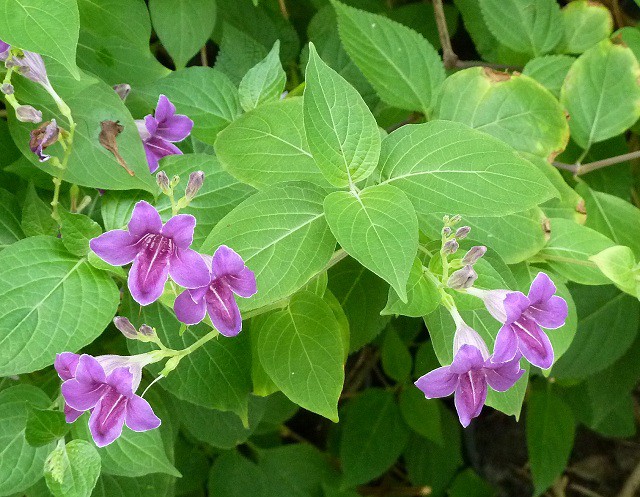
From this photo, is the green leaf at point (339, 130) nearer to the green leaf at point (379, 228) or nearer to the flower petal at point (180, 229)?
the green leaf at point (379, 228)

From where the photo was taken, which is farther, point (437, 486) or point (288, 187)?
point (437, 486)

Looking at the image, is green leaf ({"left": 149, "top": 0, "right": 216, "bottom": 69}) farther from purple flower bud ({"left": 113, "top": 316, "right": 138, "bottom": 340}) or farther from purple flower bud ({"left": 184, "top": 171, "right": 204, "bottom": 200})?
purple flower bud ({"left": 113, "top": 316, "right": 138, "bottom": 340})

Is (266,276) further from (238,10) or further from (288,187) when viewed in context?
(238,10)

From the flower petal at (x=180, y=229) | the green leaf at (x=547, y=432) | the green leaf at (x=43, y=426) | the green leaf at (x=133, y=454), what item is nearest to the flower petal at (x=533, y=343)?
the flower petal at (x=180, y=229)

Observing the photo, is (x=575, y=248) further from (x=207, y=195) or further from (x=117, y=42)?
(x=117, y=42)

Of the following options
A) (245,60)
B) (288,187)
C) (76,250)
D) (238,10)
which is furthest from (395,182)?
(238,10)

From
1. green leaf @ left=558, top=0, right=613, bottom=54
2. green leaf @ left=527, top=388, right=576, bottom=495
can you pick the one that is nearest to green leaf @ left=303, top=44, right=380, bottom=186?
green leaf @ left=558, top=0, right=613, bottom=54

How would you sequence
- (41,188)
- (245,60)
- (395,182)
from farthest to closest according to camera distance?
(245,60) < (41,188) < (395,182)
